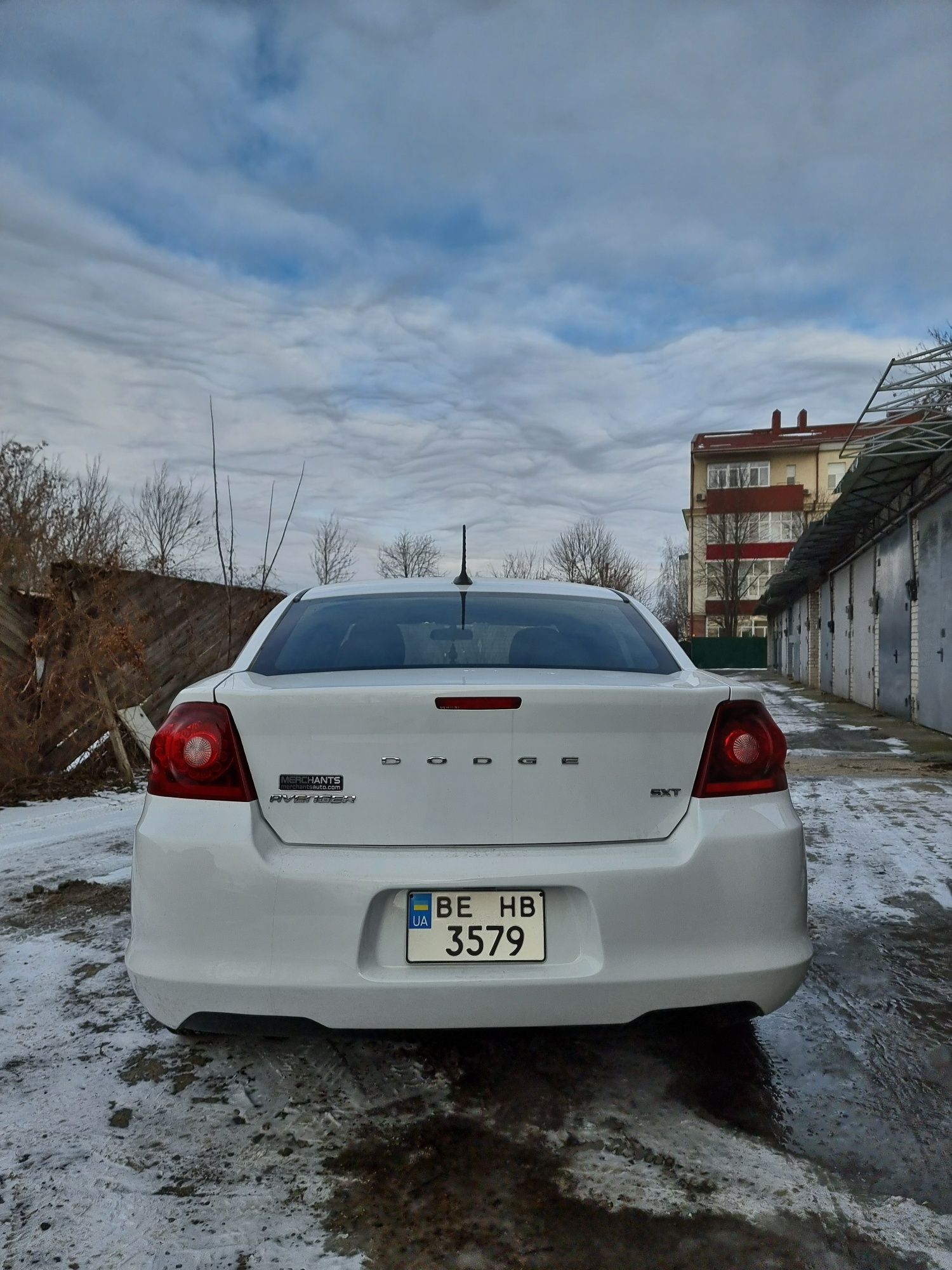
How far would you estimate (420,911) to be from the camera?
2.05m

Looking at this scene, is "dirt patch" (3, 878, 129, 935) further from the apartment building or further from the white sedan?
the apartment building

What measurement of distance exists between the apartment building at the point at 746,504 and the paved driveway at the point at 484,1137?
50.8 meters

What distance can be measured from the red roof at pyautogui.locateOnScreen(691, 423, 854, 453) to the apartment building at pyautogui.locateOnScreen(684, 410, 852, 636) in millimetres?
43

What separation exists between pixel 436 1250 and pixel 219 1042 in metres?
1.19

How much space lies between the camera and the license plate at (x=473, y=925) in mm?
2045

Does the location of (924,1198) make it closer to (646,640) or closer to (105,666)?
(646,640)

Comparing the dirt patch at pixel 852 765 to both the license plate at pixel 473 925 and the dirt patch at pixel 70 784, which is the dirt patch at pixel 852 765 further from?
the license plate at pixel 473 925

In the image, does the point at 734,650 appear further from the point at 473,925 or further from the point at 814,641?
the point at 473,925

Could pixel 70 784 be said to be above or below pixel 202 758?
below

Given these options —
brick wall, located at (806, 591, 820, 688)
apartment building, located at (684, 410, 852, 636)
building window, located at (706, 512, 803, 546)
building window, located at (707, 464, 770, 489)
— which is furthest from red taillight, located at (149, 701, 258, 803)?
building window, located at (707, 464, 770, 489)

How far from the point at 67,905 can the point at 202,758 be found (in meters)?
2.40

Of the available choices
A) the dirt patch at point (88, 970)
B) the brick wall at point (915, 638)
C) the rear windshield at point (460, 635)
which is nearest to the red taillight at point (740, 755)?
the rear windshield at point (460, 635)

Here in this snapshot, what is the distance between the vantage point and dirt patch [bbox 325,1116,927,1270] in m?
1.74

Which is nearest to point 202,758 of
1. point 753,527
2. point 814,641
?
point 814,641
